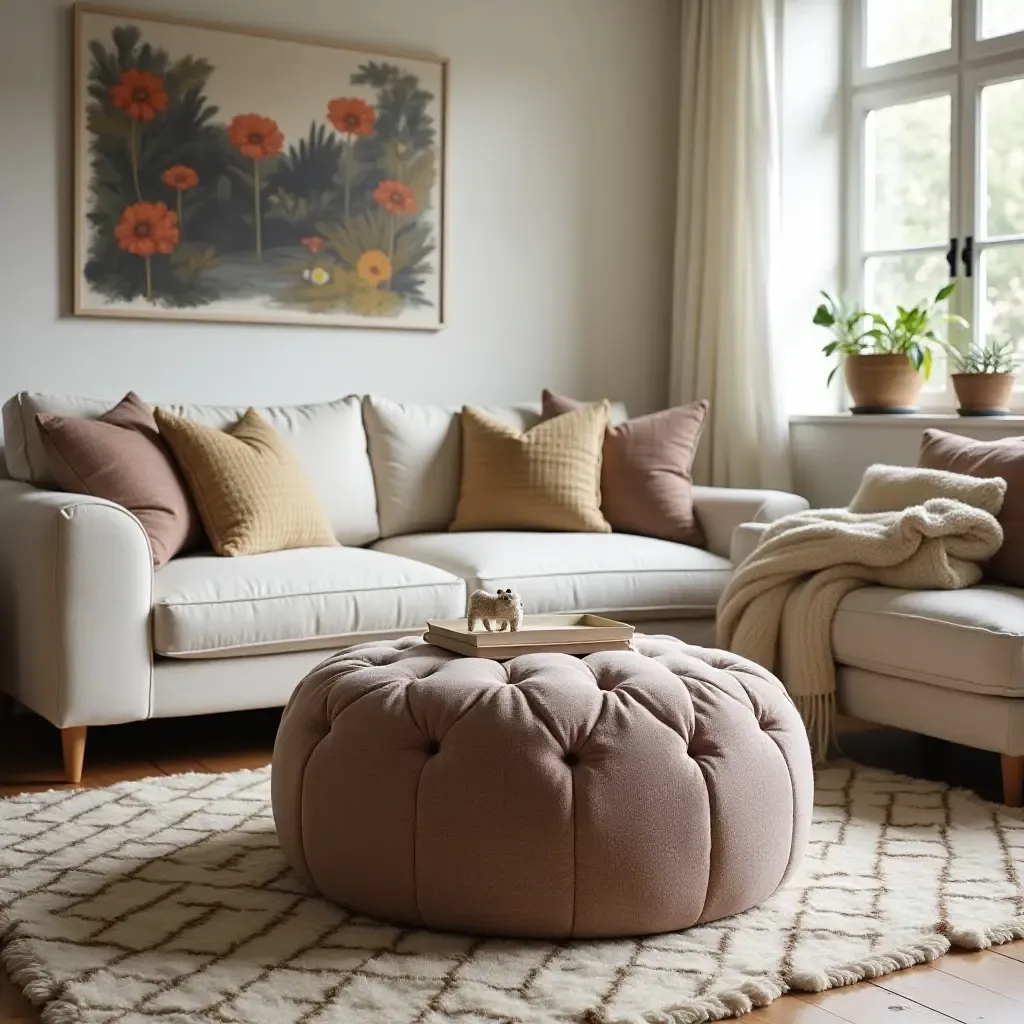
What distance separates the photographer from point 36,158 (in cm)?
414

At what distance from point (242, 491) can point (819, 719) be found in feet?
5.23

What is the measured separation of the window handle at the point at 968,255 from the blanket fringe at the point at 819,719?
1.94 meters

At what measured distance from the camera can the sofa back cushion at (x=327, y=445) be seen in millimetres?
3920

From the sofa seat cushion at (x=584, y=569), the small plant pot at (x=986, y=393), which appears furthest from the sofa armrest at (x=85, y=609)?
the small plant pot at (x=986, y=393)

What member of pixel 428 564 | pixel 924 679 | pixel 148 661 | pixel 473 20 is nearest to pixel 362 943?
pixel 148 661

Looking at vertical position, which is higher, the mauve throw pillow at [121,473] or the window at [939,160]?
the window at [939,160]

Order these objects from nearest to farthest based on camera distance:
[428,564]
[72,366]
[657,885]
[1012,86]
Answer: [657,885] < [428,564] < [72,366] < [1012,86]

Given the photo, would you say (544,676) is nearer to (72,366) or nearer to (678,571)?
(678,571)

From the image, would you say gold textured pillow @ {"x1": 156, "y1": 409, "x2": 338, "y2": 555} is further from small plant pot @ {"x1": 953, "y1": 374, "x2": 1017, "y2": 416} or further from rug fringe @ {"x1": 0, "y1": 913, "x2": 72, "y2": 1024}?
small plant pot @ {"x1": 953, "y1": 374, "x2": 1017, "y2": 416}

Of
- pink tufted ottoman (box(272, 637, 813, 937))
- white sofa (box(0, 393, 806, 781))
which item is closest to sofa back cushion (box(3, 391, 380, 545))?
white sofa (box(0, 393, 806, 781))

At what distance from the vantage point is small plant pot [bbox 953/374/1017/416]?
173 inches

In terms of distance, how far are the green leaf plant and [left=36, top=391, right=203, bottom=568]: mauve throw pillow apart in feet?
7.39

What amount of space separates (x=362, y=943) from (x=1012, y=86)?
12.1 ft

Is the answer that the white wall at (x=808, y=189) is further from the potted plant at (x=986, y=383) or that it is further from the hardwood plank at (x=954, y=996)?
the hardwood plank at (x=954, y=996)
